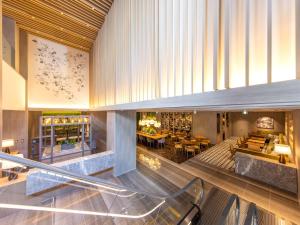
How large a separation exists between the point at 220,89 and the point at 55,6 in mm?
7416

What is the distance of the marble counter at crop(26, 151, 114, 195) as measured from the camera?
385 cm

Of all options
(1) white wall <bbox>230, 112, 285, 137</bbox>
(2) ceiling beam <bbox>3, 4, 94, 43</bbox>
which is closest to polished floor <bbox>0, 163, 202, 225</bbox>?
(2) ceiling beam <bbox>3, 4, 94, 43</bbox>

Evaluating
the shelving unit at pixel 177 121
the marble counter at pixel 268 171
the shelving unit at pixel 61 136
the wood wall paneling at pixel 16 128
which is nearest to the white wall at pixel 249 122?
the shelving unit at pixel 177 121

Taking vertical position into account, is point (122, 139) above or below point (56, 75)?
below

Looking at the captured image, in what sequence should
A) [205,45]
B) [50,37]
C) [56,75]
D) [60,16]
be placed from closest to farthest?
[205,45] < [60,16] < [50,37] < [56,75]

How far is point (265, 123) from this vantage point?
1219 centimetres

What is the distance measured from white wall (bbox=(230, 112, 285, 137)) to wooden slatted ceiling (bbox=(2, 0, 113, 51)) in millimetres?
14815

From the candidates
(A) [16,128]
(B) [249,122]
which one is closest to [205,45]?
(A) [16,128]

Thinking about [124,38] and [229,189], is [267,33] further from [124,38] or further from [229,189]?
[229,189]

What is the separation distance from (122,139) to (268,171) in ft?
19.3

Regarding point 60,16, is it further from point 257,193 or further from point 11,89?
point 257,193

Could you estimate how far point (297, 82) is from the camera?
3.44 ft

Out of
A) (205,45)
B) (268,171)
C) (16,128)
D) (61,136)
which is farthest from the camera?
(61,136)

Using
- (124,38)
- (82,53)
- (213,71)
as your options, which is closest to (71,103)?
(82,53)
